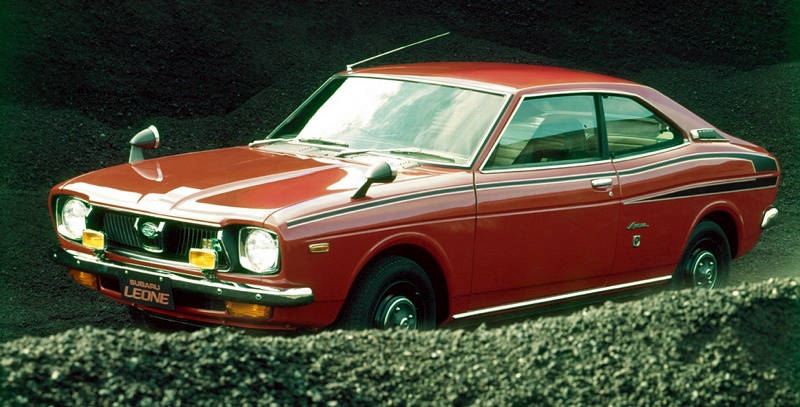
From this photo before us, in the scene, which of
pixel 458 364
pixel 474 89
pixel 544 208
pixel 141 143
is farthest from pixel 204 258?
pixel 474 89

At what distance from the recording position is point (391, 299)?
5.79 meters

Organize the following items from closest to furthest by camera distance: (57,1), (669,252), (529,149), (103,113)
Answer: (529,149) < (669,252) < (103,113) < (57,1)

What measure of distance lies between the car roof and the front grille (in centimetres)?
218

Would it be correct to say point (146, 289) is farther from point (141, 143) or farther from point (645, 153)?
point (645, 153)

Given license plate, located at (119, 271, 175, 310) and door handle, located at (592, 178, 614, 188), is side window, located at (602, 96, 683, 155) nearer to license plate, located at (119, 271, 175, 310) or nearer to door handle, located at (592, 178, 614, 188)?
door handle, located at (592, 178, 614, 188)

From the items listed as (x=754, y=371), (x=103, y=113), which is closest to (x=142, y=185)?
(x=754, y=371)

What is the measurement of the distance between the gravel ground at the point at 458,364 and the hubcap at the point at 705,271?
79.5 inches

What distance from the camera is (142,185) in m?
5.95

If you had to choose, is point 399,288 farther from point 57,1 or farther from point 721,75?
point 721,75

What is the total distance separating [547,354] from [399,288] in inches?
45.2

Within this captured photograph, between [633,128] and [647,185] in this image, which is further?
[633,128]

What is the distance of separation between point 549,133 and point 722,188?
1.61 m

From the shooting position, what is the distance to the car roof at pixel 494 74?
22.8 feet

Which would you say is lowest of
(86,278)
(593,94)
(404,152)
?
(86,278)
